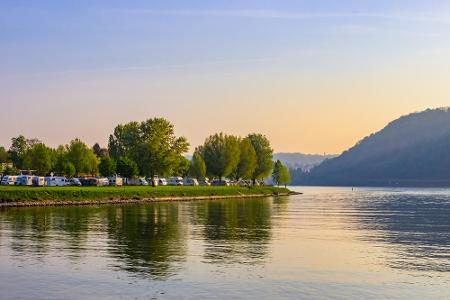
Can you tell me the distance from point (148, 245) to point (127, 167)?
130 metres

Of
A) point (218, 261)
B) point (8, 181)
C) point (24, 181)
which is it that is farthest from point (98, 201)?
point (218, 261)

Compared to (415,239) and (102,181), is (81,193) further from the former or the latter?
(415,239)

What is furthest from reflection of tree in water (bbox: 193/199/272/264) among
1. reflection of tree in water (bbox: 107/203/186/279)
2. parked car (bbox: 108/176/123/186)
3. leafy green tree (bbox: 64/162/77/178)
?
leafy green tree (bbox: 64/162/77/178)

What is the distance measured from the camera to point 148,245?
52625mm

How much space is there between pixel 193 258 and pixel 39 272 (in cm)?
1133

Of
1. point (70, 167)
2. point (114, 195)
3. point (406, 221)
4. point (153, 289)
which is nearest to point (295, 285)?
point (153, 289)

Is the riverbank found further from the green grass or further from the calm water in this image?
the calm water

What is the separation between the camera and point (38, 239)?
55938 mm

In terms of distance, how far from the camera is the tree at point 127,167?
181 meters

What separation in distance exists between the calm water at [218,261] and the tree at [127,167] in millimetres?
106729

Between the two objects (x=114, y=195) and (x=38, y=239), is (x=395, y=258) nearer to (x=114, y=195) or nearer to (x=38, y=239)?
(x=38, y=239)

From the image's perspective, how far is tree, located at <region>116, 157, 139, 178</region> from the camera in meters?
181

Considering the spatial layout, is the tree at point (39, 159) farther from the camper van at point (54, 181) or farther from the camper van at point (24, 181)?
the camper van at point (24, 181)

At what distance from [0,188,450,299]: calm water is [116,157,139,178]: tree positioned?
107 meters
